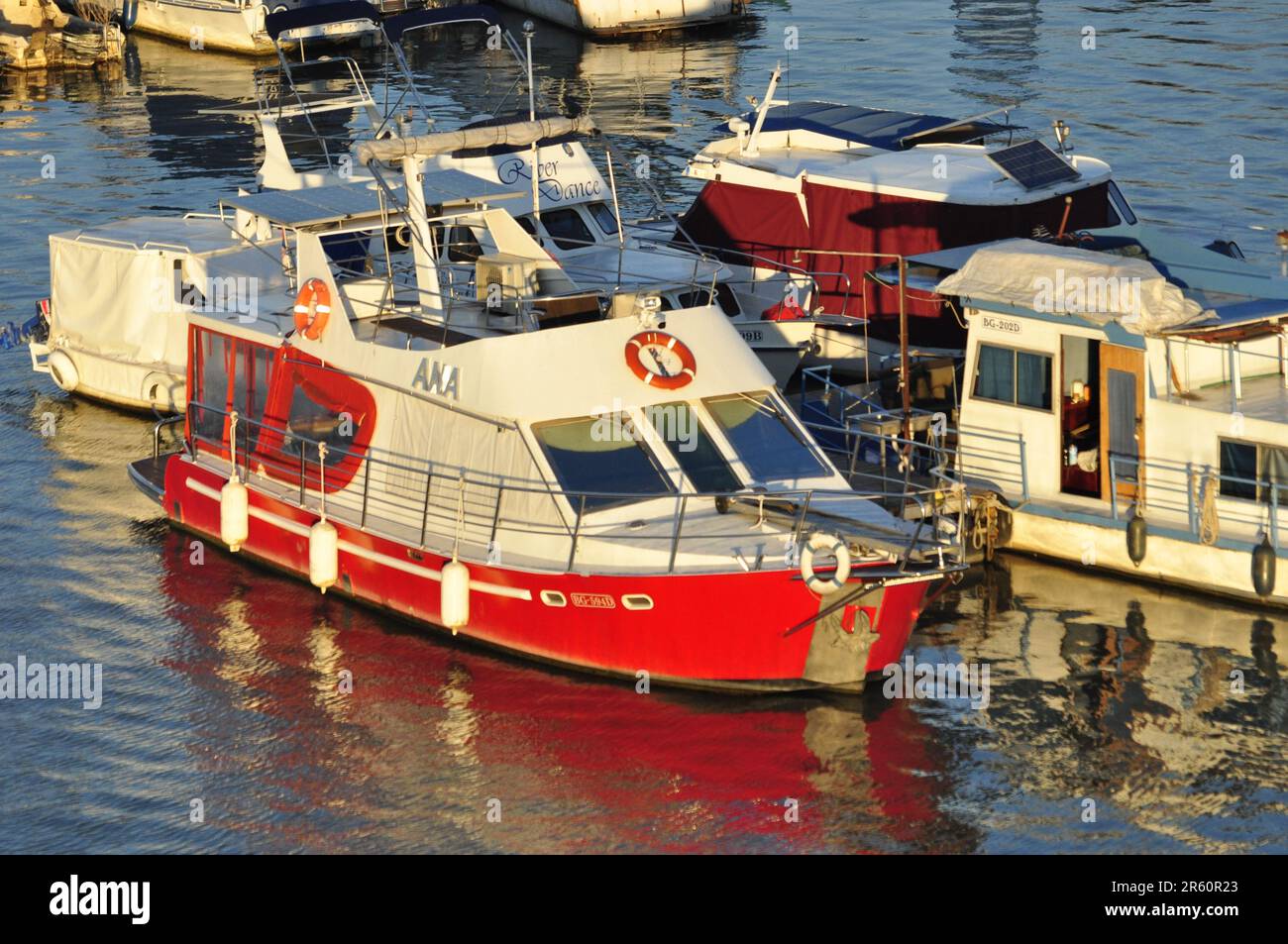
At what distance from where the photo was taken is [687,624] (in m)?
18.1

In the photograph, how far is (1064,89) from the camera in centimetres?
4625

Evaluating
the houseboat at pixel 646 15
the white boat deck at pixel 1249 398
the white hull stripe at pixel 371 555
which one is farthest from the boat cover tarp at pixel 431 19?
the houseboat at pixel 646 15

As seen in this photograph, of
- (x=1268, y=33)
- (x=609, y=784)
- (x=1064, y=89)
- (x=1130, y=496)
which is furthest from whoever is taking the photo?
(x=1268, y=33)

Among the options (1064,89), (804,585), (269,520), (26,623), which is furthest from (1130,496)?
(1064,89)

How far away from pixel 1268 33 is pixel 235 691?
132ft

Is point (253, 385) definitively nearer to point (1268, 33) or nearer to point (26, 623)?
point (26, 623)

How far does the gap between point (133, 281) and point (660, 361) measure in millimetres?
11313

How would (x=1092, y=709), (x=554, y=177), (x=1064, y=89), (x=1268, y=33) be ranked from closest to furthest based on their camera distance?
(x=1092, y=709) < (x=554, y=177) < (x=1064, y=89) < (x=1268, y=33)

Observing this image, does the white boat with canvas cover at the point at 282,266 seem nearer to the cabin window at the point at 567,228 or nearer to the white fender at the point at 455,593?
the cabin window at the point at 567,228

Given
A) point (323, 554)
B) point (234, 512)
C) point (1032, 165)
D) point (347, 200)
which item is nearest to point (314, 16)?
point (347, 200)

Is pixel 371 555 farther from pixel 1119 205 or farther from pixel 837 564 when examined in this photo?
pixel 1119 205

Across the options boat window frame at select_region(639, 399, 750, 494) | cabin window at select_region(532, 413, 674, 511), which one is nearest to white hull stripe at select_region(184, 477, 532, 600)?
cabin window at select_region(532, 413, 674, 511)

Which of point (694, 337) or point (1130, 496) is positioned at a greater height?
point (694, 337)

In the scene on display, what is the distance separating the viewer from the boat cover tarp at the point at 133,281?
27.0 metres
